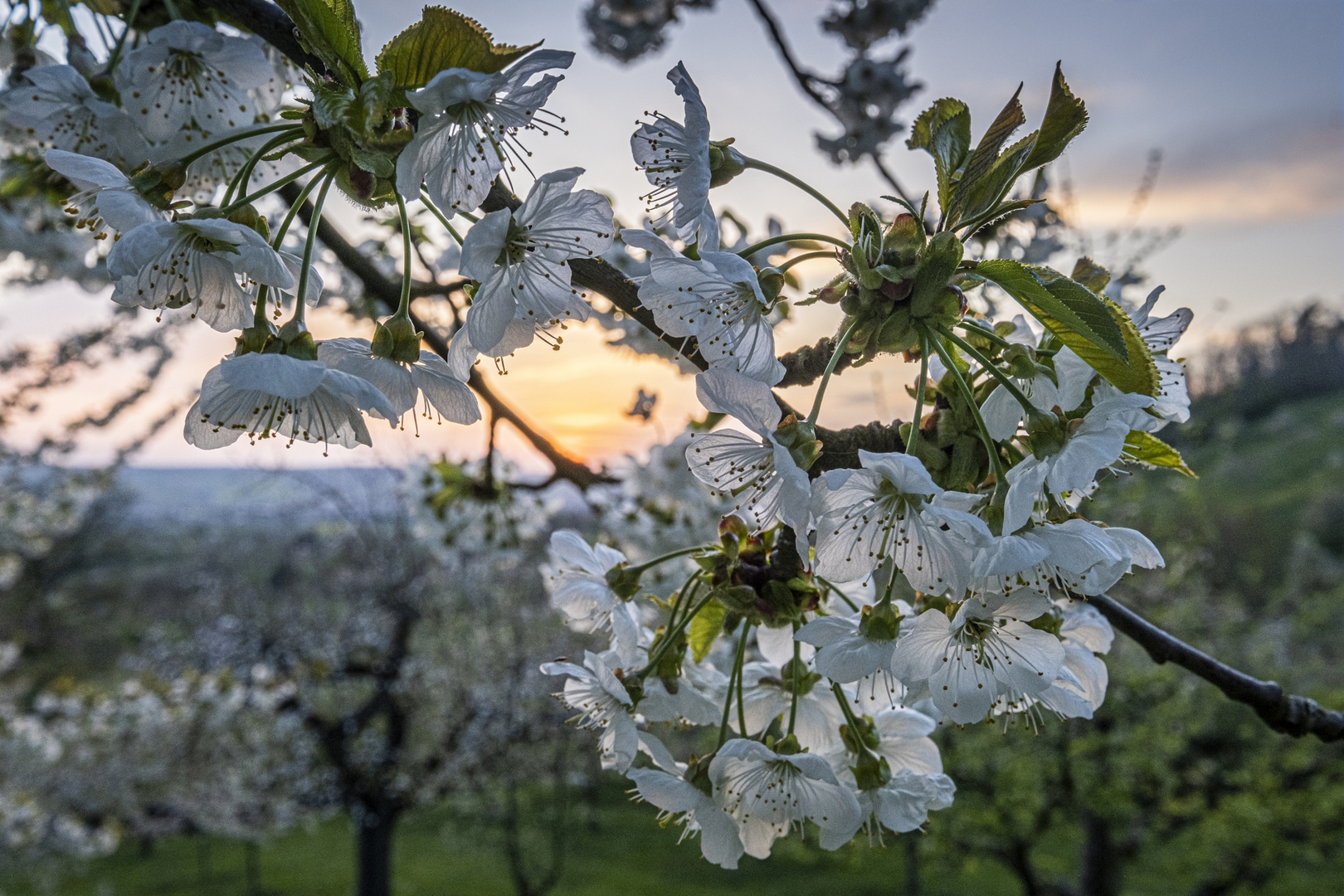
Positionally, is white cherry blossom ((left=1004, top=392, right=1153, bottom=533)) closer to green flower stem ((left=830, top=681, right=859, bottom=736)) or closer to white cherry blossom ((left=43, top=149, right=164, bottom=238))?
green flower stem ((left=830, top=681, right=859, bottom=736))

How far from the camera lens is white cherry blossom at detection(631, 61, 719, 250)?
599 mm

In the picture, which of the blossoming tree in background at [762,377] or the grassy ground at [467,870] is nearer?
the blossoming tree in background at [762,377]

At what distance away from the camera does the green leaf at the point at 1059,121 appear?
0.58 m

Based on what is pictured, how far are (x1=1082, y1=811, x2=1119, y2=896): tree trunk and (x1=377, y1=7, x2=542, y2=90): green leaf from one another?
6.84 meters

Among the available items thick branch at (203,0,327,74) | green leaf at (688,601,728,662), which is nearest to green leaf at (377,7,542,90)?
thick branch at (203,0,327,74)

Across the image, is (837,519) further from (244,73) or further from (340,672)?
(340,672)

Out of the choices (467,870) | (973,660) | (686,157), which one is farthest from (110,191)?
(467,870)

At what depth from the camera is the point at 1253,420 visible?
87.5ft

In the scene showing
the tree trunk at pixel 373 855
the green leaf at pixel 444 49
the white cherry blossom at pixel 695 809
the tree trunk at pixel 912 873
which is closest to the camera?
the green leaf at pixel 444 49

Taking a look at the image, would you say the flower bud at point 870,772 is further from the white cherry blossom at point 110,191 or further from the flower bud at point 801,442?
the white cherry blossom at point 110,191

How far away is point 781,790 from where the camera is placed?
0.72 metres

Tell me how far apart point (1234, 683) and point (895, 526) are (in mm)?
577

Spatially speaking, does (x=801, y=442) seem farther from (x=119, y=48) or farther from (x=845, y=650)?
(x=119, y=48)

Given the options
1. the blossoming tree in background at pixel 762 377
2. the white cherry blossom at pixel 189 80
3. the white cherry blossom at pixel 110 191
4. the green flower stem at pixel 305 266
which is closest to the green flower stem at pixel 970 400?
the blossoming tree in background at pixel 762 377
